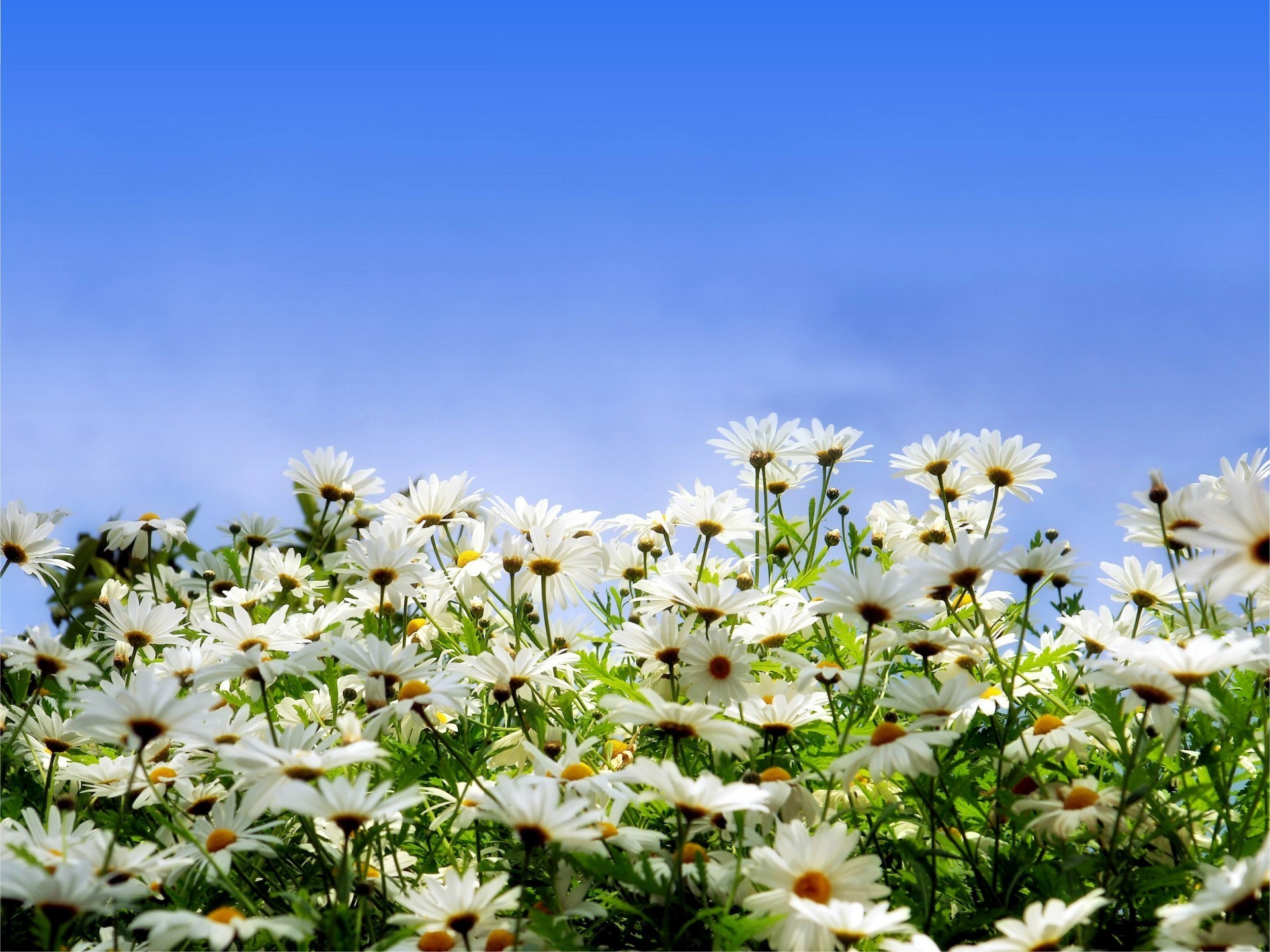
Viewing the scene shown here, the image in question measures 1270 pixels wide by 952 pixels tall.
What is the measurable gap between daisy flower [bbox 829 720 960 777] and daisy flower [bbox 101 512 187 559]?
3257 millimetres

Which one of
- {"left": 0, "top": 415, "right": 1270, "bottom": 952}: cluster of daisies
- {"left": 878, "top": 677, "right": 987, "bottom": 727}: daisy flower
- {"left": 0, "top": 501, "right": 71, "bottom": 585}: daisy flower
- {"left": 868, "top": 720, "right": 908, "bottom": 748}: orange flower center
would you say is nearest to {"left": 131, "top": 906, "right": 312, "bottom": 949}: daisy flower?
{"left": 0, "top": 415, "right": 1270, "bottom": 952}: cluster of daisies

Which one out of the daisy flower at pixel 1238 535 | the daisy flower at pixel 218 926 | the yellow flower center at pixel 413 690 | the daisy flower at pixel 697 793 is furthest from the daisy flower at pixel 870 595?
the daisy flower at pixel 218 926

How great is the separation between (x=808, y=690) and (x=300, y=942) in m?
1.20

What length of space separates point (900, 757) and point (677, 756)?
554mm

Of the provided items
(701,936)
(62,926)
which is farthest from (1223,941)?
(62,926)

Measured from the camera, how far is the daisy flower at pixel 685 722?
213 cm

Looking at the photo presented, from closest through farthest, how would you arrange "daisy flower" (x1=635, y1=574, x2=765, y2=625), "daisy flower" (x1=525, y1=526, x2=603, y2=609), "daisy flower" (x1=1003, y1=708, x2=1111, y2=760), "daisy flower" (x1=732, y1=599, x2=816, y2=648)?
"daisy flower" (x1=1003, y1=708, x2=1111, y2=760) → "daisy flower" (x1=635, y1=574, x2=765, y2=625) → "daisy flower" (x1=732, y1=599, x2=816, y2=648) → "daisy flower" (x1=525, y1=526, x2=603, y2=609)

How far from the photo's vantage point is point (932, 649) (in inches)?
100.0

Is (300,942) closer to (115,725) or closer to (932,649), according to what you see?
(115,725)

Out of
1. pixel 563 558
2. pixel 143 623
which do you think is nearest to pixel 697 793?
pixel 563 558

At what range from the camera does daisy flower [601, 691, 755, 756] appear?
2.13 metres

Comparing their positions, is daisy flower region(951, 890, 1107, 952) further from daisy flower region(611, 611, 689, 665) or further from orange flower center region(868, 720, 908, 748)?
daisy flower region(611, 611, 689, 665)

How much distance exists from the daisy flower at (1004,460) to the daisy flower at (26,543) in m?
3.05

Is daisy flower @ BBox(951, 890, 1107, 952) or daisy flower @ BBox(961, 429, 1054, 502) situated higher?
daisy flower @ BBox(961, 429, 1054, 502)
